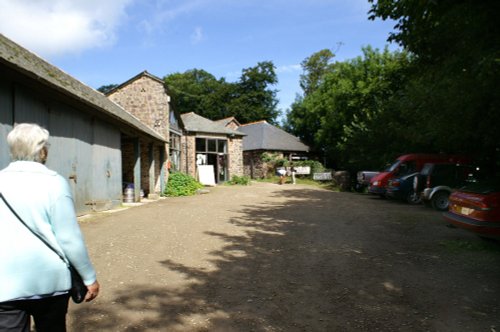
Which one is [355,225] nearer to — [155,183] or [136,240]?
[136,240]

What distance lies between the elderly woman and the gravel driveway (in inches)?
64.5

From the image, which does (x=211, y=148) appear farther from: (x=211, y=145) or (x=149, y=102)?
(x=149, y=102)

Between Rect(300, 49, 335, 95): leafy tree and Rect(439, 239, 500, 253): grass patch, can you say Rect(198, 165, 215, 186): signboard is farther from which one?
Rect(300, 49, 335, 95): leafy tree

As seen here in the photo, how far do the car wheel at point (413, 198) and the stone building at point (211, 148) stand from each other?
15.0 meters

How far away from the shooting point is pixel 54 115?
930cm

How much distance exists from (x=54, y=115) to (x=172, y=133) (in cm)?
1196

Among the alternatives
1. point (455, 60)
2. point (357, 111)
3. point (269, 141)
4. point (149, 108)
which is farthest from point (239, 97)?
point (455, 60)

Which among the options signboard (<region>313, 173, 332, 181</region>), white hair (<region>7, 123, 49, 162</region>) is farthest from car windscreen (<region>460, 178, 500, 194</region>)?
signboard (<region>313, 173, 332, 181</region>)

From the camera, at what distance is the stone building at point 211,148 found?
25.1 metres

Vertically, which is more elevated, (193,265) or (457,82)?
(457,82)

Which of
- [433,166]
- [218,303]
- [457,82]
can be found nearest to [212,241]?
[218,303]

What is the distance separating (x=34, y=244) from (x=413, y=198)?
584 inches

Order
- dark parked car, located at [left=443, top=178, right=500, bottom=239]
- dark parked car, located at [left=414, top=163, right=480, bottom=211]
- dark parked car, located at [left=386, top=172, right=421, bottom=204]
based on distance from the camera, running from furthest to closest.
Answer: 1. dark parked car, located at [left=386, top=172, right=421, bottom=204]
2. dark parked car, located at [left=414, top=163, right=480, bottom=211]
3. dark parked car, located at [left=443, top=178, right=500, bottom=239]

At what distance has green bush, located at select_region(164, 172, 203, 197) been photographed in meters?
18.8
